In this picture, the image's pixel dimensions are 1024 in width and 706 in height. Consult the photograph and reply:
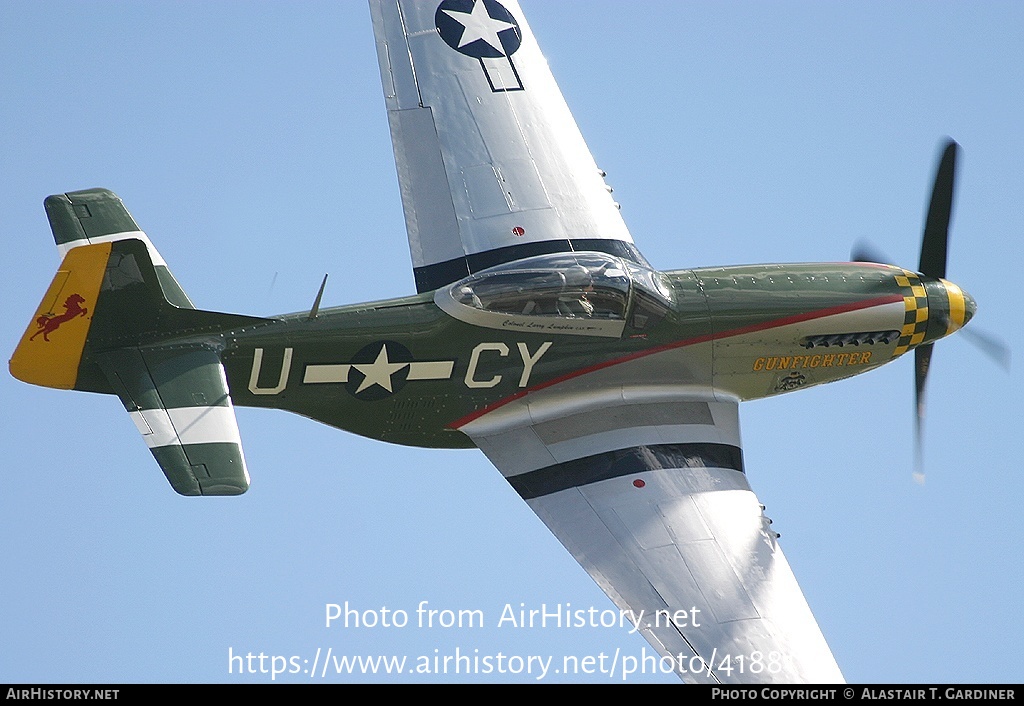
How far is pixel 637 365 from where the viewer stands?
41.9 feet

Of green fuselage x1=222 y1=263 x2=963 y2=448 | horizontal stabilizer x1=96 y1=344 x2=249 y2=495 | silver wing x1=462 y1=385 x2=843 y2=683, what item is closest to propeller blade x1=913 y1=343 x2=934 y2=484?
green fuselage x1=222 y1=263 x2=963 y2=448

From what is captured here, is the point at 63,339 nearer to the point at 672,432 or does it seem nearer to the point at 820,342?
the point at 672,432

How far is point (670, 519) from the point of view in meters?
11.9

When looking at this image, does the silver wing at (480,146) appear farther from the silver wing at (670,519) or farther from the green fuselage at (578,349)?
the silver wing at (670,519)

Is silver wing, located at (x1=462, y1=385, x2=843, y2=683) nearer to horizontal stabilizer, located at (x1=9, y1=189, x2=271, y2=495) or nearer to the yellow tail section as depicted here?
horizontal stabilizer, located at (x1=9, y1=189, x2=271, y2=495)

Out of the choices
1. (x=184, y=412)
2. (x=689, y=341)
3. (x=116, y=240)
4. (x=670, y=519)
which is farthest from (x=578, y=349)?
(x=116, y=240)

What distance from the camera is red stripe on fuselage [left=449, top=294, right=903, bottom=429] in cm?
1268

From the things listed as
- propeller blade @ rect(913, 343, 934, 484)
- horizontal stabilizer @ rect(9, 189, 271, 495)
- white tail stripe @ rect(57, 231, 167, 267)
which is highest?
white tail stripe @ rect(57, 231, 167, 267)

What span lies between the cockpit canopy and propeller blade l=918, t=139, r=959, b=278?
2.91 m

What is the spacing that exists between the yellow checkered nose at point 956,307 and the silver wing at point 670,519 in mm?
2393

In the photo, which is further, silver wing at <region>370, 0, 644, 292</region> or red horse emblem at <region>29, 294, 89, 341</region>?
silver wing at <region>370, 0, 644, 292</region>

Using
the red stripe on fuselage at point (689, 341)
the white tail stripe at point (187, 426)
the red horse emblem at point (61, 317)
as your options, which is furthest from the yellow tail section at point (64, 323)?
the red stripe on fuselage at point (689, 341)

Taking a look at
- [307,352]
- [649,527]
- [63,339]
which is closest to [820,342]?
[649,527]
